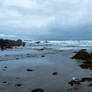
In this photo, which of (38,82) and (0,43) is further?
(0,43)

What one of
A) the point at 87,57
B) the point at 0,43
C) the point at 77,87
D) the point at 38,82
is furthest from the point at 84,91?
the point at 0,43

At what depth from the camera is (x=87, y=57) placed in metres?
16.5

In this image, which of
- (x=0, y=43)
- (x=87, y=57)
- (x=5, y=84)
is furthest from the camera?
(x=0, y=43)

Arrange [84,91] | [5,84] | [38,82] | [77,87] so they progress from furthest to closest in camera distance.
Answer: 1. [38,82]
2. [5,84]
3. [77,87]
4. [84,91]

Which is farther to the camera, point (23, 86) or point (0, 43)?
point (0, 43)

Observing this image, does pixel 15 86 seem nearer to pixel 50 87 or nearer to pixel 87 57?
pixel 50 87

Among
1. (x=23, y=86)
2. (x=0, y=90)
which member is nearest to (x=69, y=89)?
(x=23, y=86)

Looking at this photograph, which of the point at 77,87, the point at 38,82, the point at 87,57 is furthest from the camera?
the point at 87,57

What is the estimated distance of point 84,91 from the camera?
591 cm

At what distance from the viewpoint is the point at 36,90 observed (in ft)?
19.6

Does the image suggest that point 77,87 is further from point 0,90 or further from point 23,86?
point 0,90

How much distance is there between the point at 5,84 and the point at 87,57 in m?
12.2

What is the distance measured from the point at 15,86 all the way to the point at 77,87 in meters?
3.11

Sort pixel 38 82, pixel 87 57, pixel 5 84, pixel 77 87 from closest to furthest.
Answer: pixel 77 87, pixel 5 84, pixel 38 82, pixel 87 57
